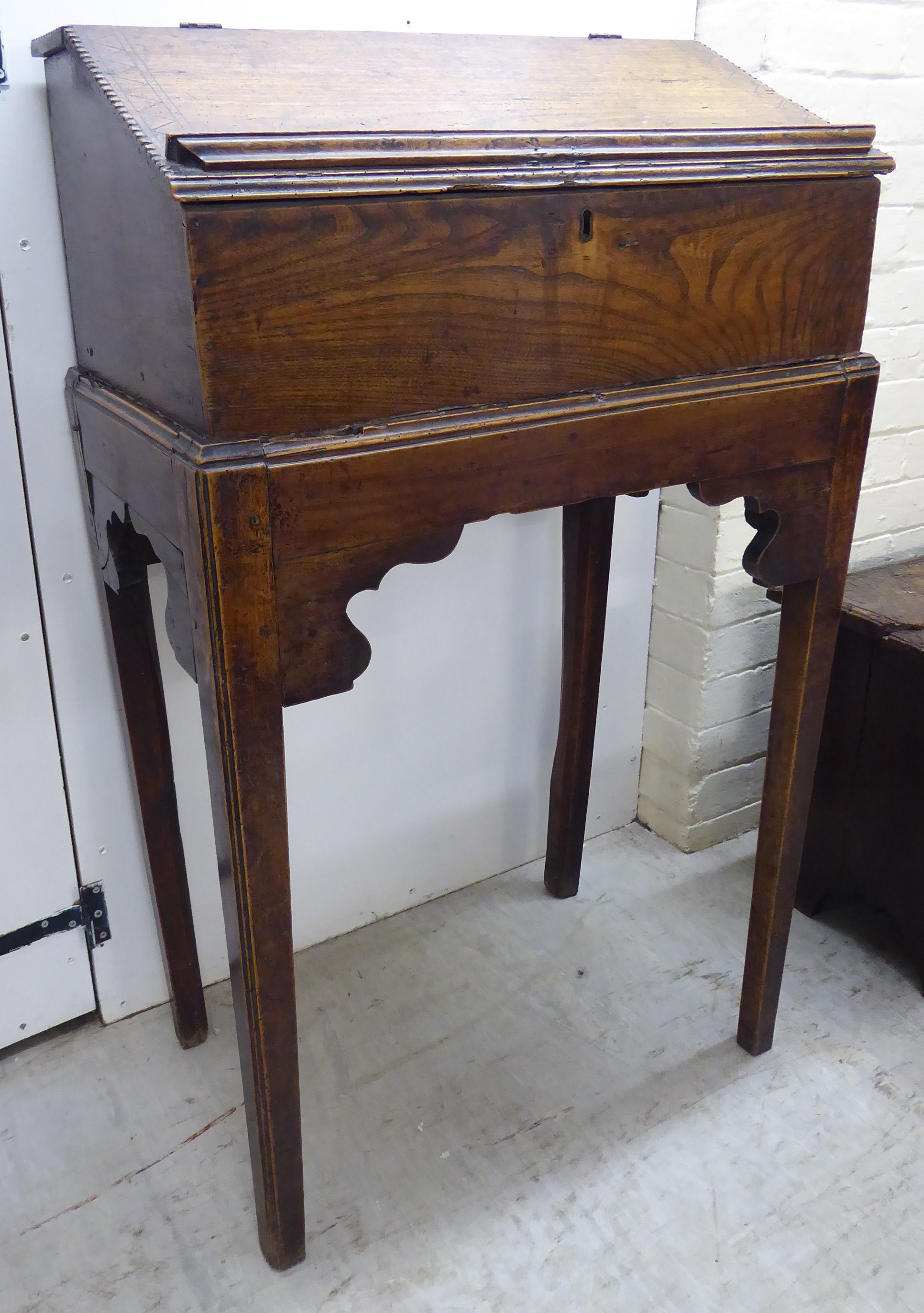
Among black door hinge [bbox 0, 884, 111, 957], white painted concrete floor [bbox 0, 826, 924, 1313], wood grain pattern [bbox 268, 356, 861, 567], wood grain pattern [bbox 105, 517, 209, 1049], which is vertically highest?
wood grain pattern [bbox 268, 356, 861, 567]

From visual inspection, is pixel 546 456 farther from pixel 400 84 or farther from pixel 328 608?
pixel 400 84

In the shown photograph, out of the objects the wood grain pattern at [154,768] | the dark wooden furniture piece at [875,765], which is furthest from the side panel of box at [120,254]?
the dark wooden furniture piece at [875,765]

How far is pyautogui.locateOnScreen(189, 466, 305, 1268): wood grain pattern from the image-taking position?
886mm

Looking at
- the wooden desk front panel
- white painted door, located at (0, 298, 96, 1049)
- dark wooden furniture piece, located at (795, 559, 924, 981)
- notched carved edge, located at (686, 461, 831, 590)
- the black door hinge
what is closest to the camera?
the wooden desk front panel

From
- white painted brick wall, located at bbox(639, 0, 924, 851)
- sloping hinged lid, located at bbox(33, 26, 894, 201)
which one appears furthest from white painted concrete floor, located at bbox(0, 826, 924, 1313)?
sloping hinged lid, located at bbox(33, 26, 894, 201)

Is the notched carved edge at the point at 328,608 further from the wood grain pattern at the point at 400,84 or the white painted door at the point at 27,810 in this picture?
the white painted door at the point at 27,810

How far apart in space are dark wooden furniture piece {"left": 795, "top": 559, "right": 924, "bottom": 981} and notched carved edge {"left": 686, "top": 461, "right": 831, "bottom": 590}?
39cm

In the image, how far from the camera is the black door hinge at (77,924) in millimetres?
1497

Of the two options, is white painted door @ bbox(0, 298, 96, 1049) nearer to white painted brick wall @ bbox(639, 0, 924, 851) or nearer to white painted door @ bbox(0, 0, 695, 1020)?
Answer: white painted door @ bbox(0, 0, 695, 1020)

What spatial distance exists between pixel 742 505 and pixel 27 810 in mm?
1216

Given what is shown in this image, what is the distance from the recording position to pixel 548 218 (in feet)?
3.18

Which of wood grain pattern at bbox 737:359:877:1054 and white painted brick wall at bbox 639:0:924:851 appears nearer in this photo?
wood grain pattern at bbox 737:359:877:1054

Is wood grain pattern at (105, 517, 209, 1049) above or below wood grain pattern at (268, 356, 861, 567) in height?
below

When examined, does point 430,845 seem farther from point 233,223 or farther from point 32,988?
point 233,223
